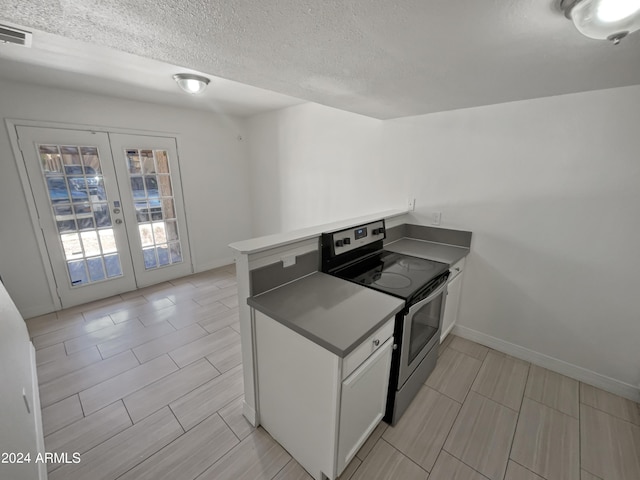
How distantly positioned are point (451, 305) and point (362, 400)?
144 centimetres

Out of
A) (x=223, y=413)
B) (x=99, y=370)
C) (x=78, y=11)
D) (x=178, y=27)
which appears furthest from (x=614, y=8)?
(x=99, y=370)

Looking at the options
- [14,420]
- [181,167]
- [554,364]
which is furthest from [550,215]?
[181,167]

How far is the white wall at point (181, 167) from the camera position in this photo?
2.68m

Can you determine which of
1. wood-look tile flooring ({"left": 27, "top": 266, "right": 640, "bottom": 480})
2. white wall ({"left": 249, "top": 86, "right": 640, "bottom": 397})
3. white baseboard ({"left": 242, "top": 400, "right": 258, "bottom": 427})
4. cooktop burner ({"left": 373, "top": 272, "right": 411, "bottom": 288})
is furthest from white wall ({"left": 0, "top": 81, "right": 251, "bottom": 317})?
cooktop burner ({"left": 373, "top": 272, "right": 411, "bottom": 288})

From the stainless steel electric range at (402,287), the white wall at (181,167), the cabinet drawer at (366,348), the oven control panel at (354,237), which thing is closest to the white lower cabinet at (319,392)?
the cabinet drawer at (366,348)

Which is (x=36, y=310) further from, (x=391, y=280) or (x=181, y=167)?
(x=391, y=280)

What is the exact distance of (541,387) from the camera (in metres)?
2.03

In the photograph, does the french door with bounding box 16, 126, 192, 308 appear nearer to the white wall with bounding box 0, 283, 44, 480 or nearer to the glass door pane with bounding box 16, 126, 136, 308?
the glass door pane with bounding box 16, 126, 136, 308

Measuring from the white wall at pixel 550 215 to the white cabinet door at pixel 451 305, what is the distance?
12 centimetres

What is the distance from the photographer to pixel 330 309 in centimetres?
141

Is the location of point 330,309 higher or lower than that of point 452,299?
higher

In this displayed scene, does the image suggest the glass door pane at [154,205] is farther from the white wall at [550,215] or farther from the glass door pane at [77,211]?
the white wall at [550,215]

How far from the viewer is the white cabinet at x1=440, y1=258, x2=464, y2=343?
229 cm

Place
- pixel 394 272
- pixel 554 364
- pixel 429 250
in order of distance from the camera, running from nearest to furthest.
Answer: pixel 394 272 < pixel 554 364 < pixel 429 250
